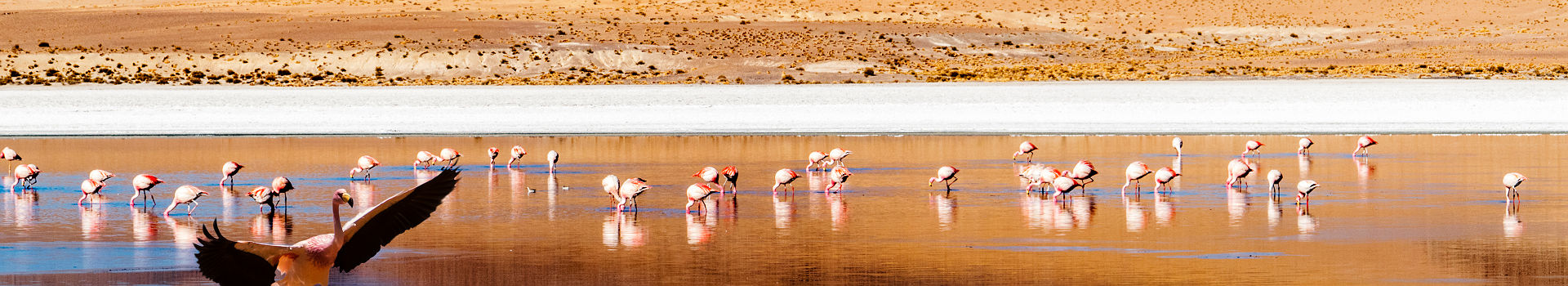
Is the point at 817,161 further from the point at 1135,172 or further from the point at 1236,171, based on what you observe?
the point at 1236,171

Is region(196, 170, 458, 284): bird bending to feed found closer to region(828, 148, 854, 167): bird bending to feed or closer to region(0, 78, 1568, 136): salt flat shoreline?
region(828, 148, 854, 167): bird bending to feed

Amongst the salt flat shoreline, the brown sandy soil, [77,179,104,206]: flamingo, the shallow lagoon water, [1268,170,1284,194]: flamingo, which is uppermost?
the brown sandy soil

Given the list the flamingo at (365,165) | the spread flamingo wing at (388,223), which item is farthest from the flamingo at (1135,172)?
the spread flamingo wing at (388,223)

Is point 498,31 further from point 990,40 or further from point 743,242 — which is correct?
point 743,242

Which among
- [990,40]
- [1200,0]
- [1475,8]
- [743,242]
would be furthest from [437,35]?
[743,242]

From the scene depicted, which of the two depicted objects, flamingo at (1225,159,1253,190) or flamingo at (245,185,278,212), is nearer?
flamingo at (245,185,278,212)

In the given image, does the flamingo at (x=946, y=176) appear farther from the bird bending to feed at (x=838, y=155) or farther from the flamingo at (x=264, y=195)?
the flamingo at (x=264, y=195)

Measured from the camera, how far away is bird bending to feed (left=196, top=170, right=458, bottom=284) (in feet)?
25.0

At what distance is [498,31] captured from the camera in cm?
7919

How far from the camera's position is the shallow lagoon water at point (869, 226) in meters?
9.90

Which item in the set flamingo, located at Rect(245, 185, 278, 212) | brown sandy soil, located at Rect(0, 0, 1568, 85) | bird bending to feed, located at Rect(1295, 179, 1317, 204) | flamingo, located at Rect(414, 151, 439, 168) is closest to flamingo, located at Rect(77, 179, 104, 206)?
flamingo, located at Rect(245, 185, 278, 212)

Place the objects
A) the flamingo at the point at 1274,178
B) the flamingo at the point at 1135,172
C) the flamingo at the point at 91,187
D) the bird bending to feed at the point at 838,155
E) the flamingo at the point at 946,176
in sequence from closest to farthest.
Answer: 1. the flamingo at the point at 91,187
2. the flamingo at the point at 1274,178
3. the flamingo at the point at 1135,172
4. the flamingo at the point at 946,176
5. the bird bending to feed at the point at 838,155

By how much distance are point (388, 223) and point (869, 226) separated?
16.2 ft

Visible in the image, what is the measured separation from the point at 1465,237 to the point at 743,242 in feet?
13.8
